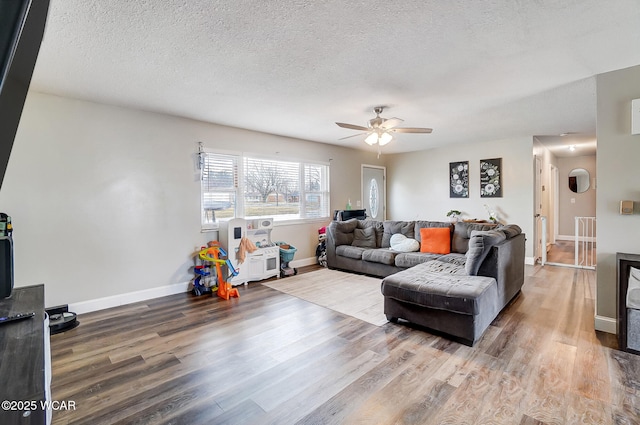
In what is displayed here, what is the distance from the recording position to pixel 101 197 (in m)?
3.73

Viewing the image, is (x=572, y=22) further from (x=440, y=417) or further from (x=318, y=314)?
(x=318, y=314)

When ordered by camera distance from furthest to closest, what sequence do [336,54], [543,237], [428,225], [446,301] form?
[543,237], [428,225], [446,301], [336,54]

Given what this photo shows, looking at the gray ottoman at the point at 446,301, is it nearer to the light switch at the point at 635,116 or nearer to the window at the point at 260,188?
the light switch at the point at 635,116

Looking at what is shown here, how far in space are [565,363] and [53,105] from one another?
5530mm

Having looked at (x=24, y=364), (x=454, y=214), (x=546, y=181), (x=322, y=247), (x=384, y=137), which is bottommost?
(x=322, y=247)

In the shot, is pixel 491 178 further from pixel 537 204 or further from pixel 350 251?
pixel 350 251

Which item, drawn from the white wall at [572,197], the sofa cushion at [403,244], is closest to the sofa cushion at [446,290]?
the sofa cushion at [403,244]

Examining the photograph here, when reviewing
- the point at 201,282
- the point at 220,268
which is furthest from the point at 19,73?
the point at 201,282

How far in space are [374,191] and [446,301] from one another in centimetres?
531

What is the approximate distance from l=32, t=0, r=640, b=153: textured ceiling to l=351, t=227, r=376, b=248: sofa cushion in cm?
229

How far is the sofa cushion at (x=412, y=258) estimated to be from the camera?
4.53m

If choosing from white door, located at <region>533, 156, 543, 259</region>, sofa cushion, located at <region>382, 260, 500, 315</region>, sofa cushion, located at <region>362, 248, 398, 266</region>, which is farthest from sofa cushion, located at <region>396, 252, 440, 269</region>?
white door, located at <region>533, 156, 543, 259</region>

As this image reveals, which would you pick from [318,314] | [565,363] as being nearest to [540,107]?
[565,363]

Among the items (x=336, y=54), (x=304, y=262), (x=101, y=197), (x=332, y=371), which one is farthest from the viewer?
(x=304, y=262)
